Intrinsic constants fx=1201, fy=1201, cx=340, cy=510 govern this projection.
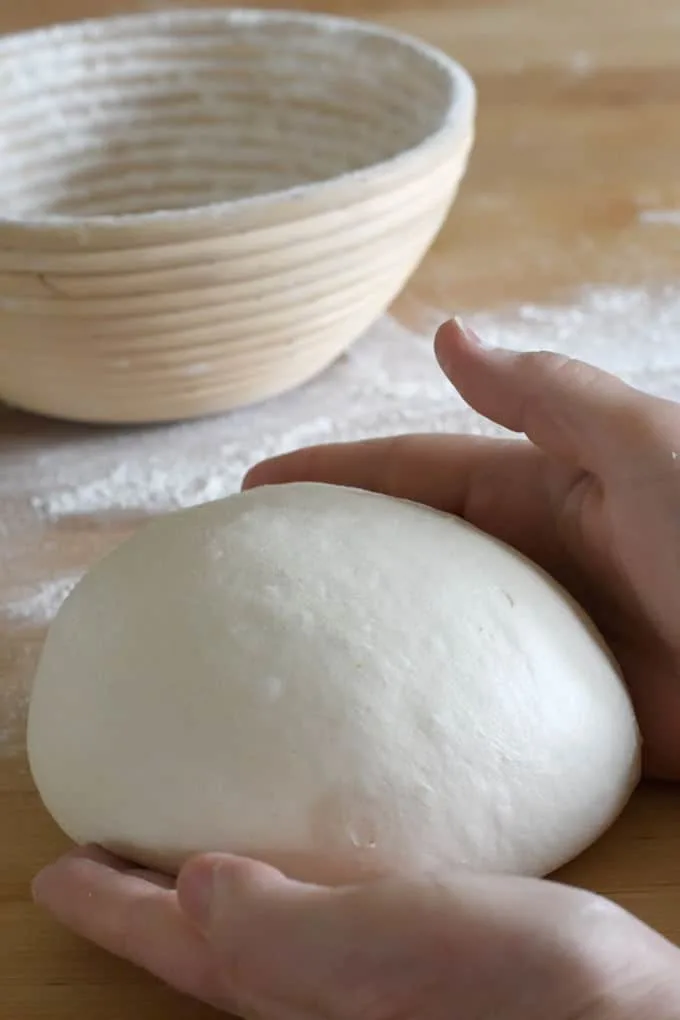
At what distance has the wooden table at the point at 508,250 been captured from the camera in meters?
0.60

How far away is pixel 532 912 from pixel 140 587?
0.25 m

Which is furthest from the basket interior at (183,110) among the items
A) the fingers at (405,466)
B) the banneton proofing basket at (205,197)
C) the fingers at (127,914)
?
the fingers at (127,914)

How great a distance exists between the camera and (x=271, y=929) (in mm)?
473

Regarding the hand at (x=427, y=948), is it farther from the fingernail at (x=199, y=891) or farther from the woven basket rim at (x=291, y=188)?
the woven basket rim at (x=291, y=188)

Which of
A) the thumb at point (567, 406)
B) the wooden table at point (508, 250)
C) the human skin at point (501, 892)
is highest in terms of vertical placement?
the thumb at point (567, 406)

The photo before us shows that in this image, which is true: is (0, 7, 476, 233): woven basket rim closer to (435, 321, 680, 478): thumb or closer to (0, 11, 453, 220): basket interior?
(0, 11, 453, 220): basket interior

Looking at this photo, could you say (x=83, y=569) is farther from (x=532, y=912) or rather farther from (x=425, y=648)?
(x=532, y=912)

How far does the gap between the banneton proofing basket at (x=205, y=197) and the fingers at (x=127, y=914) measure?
1.36 feet

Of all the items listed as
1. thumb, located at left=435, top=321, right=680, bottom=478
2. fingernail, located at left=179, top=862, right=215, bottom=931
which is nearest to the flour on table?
thumb, located at left=435, top=321, right=680, bottom=478

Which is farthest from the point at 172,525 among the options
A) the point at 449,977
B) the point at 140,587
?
the point at 449,977

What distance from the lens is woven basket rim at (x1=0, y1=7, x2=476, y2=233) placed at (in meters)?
0.80

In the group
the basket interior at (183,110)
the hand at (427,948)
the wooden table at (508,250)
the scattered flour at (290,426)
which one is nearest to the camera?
the hand at (427,948)

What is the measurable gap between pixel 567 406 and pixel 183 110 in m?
0.71

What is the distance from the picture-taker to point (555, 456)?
684 millimetres
